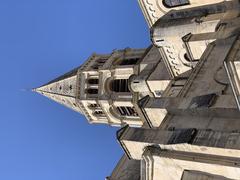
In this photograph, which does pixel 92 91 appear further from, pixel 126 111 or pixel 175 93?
pixel 175 93

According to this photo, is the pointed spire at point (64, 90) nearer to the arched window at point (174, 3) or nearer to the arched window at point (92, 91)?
the arched window at point (92, 91)

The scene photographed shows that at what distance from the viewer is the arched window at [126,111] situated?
102ft

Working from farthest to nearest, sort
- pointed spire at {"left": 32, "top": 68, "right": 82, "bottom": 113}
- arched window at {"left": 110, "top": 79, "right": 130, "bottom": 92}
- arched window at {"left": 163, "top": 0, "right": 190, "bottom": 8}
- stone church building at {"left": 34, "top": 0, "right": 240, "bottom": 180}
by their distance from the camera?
1. pointed spire at {"left": 32, "top": 68, "right": 82, "bottom": 113}
2. arched window at {"left": 110, "top": 79, "right": 130, "bottom": 92}
3. arched window at {"left": 163, "top": 0, "right": 190, "bottom": 8}
4. stone church building at {"left": 34, "top": 0, "right": 240, "bottom": 180}

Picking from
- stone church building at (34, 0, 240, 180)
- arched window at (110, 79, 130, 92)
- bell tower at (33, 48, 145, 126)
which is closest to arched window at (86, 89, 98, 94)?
bell tower at (33, 48, 145, 126)

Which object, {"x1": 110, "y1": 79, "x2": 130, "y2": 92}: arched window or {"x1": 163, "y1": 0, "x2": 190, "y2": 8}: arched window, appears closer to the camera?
{"x1": 163, "y1": 0, "x2": 190, "y2": 8}: arched window

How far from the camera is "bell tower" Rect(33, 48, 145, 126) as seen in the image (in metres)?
31.0

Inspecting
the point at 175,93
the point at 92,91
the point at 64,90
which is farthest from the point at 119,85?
the point at 175,93

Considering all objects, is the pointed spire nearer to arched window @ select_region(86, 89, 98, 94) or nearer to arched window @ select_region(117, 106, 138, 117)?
arched window @ select_region(86, 89, 98, 94)

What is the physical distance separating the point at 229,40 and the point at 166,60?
28.3 ft

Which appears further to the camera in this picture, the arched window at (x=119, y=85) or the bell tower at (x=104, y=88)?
the arched window at (x=119, y=85)

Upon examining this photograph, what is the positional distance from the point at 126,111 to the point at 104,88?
7.40ft

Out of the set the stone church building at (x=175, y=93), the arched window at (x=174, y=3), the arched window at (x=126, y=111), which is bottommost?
the arched window at (x=126, y=111)

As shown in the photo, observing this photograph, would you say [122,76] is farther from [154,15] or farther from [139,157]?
[139,157]

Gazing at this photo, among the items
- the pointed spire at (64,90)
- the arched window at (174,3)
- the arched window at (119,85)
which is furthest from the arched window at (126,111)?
the arched window at (174,3)
